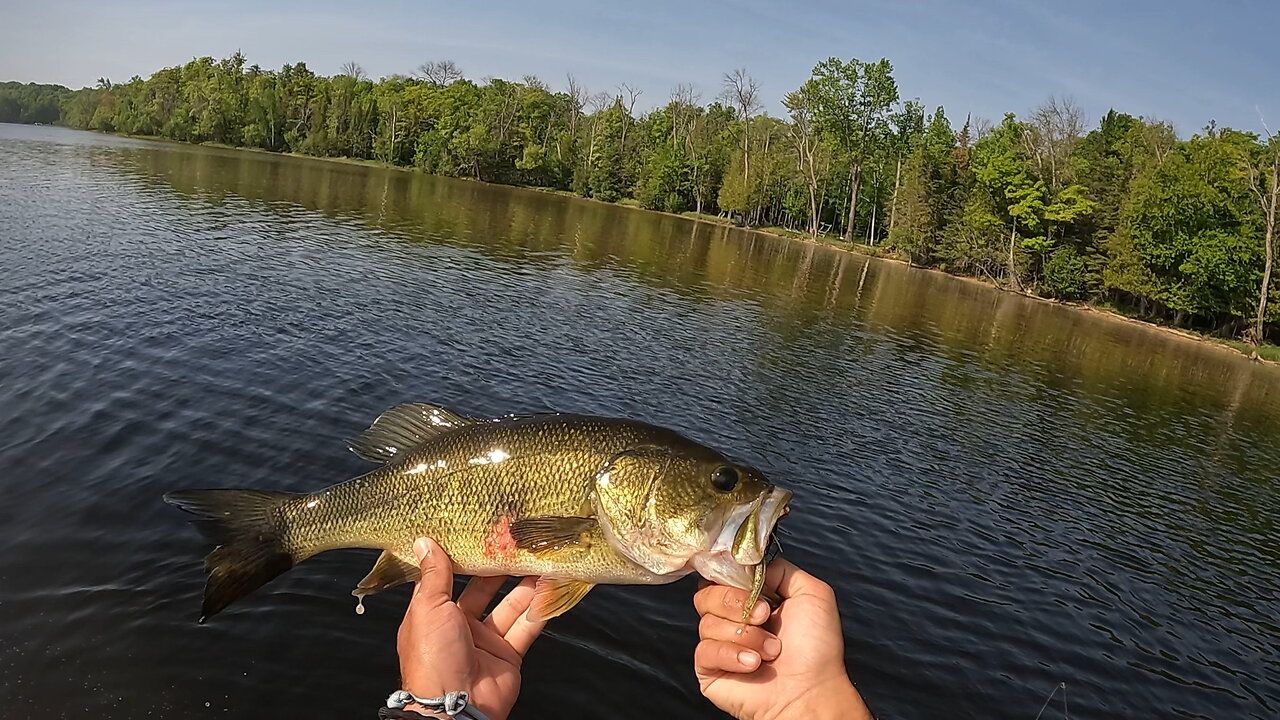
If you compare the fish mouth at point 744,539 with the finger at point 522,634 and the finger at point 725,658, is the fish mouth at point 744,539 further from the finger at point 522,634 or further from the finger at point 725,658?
the finger at point 522,634

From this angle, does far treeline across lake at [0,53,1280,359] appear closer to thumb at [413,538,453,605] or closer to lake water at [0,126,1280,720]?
lake water at [0,126,1280,720]

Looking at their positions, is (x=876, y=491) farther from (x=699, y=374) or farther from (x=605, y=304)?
(x=605, y=304)

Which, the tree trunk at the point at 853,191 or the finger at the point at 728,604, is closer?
the finger at the point at 728,604

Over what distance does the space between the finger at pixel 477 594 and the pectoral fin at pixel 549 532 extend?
2.48 feet

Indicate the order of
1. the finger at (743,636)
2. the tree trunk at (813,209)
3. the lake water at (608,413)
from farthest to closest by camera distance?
the tree trunk at (813,209) → the lake water at (608,413) → the finger at (743,636)

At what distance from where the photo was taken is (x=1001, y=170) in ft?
221

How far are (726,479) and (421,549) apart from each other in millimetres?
1771

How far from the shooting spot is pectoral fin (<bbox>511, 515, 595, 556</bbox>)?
11.6 feet

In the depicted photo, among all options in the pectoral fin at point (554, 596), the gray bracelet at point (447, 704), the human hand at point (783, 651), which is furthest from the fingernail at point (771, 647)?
the gray bracelet at point (447, 704)

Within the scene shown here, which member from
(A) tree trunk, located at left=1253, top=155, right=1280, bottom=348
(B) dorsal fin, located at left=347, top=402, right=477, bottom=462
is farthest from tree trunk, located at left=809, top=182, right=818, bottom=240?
(B) dorsal fin, located at left=347, top=402, right=477, bottom=462

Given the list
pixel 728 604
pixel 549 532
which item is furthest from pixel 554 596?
pixel 728 604

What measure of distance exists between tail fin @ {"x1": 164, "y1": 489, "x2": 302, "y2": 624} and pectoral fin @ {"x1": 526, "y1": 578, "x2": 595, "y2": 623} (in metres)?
1.51

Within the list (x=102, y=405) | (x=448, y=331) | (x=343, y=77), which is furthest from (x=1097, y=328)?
(x=343, y=77)

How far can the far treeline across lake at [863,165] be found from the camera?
173 ft
